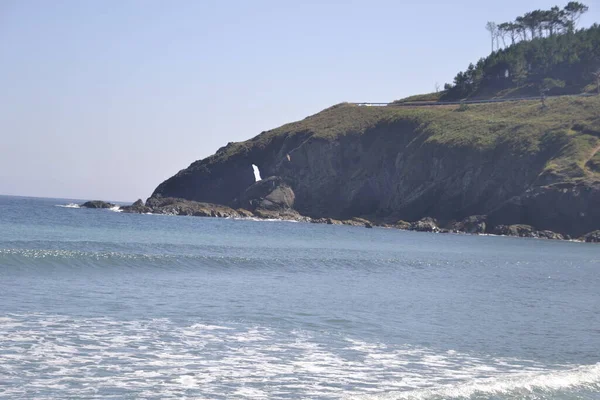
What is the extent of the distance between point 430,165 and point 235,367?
258 ft

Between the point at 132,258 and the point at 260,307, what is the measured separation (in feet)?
44.4

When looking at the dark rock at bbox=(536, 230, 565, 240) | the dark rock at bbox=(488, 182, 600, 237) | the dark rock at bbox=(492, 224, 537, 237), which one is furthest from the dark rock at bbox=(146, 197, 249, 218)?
the dark rock at bbox=(536, 230, 565, 240)

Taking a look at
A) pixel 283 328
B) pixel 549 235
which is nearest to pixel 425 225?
pixel 549 235

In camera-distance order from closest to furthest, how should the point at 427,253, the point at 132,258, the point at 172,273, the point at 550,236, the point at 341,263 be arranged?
1. the point at 172,273
2. the point at 132,258
3. the point at 341,263
4. the point at 427,253
5. the point at 550,236

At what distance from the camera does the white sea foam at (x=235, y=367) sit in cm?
1279

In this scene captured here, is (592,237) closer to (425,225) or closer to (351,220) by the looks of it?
(425,225)

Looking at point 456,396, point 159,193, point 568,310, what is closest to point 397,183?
point 159,193

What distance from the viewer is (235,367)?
14406mm

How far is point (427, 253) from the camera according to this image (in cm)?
4772

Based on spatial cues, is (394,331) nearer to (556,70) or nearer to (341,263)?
(341,263)

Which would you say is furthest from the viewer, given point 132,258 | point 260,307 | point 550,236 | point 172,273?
point 550,236

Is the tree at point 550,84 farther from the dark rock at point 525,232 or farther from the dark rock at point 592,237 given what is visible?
the dark rock at point 592,237

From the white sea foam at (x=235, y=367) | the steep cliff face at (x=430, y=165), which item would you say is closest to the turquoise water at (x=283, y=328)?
the white sea foam at (x=235, y=367)

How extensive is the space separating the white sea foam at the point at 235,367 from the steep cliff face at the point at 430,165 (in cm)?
6272
